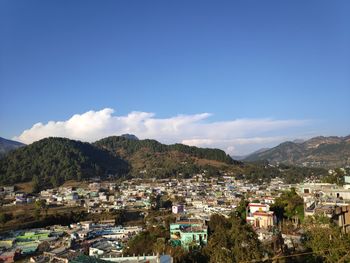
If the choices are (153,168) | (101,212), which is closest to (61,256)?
(101,212)

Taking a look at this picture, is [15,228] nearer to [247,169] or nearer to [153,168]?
[153,168]

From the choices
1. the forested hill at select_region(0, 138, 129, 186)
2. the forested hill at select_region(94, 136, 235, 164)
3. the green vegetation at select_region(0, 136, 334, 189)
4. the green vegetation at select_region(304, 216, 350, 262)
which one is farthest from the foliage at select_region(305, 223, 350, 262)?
the forested hill at select_region(94, 136, 235, 164)

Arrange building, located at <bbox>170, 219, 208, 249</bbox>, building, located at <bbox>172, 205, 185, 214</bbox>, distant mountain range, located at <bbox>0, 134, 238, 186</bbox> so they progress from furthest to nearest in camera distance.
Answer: distant mountain range, located at <bbox>0, 134, 238, 186</bbox>
building, located at <bbox>172, 205, 185, 214</bbox>
building, located at <bbox>170, 219, 208, 249</bbox>

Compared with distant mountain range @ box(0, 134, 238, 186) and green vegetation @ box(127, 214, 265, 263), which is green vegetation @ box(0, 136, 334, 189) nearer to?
distant mountain range @ box(0, 134, 238, 186)

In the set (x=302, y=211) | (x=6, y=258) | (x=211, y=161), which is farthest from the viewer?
(x=211, y=161)

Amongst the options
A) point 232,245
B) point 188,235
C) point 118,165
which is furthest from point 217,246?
point 118,165

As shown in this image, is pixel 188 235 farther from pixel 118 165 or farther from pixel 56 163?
pixel 118 165

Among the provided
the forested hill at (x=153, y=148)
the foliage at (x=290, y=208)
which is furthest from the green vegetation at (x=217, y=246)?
the forested hill at (x=153, y=148)

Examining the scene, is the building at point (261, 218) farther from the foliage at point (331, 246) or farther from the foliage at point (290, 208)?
the foliage at point (331, 246)
